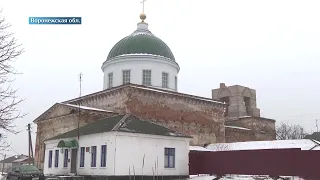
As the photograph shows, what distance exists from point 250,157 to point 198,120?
10.9 metres

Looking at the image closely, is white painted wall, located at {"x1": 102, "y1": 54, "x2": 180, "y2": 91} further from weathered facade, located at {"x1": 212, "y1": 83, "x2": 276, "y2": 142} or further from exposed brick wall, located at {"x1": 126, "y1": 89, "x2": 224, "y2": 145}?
weathered facade, located at {"x1": 212, "y1": 83, "x2": 276, "y2": 142}

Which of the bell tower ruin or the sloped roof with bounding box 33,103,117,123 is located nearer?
the sloped roof with bounding box 33,103,117,123

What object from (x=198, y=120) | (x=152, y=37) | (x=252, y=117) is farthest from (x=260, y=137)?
(x=152, y=37)

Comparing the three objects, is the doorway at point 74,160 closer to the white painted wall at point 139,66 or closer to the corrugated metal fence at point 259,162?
the corrugated metal fence at point 259,162

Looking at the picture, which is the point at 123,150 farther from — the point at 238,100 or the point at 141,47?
the point at 238,100

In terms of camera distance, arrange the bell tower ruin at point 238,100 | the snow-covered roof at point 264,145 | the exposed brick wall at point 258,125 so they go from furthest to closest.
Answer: the bell tower ruin at point 238,100
the exposed brick wall at point 258,125
the snow-covered roof at point 264,145

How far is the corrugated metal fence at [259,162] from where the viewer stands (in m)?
21.4

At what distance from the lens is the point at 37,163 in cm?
3562

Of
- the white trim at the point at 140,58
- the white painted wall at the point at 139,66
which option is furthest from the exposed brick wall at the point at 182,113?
the white trim at the point at 140,58

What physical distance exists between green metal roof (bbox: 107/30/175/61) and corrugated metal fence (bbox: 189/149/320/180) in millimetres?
12022

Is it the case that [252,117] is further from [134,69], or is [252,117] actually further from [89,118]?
[89,118]

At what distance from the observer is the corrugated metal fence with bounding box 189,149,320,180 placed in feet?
70.2
